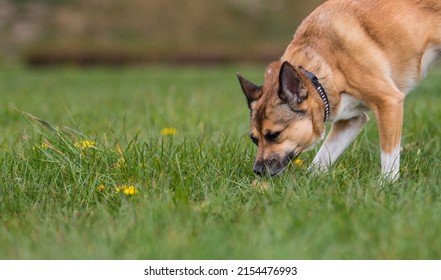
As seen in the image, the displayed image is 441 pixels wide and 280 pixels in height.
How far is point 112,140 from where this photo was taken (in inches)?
229

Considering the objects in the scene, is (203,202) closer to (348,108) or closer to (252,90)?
(252,90)

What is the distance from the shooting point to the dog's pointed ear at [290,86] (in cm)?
477

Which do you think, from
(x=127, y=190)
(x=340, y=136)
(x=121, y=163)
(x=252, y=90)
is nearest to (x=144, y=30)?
(x=340, y=136)

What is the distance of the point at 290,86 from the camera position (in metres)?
4.90

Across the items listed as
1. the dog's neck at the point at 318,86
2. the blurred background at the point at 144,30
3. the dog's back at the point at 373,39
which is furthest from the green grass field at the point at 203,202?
the blurred background at the point at 144,30

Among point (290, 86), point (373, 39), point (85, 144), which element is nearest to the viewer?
point (290, 86)

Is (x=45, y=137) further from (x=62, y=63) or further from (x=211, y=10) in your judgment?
(x=211, y=10)

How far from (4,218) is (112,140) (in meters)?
1.89

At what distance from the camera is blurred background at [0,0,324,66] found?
26.6 metres

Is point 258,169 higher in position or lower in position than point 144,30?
higher

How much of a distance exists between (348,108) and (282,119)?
0.58m

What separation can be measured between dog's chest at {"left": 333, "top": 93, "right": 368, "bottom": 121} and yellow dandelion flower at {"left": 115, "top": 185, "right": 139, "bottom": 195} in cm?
173

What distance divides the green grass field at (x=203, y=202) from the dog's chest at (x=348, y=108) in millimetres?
341

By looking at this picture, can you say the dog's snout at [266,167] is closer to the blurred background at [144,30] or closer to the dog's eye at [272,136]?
the dog's eye at [272,136]
